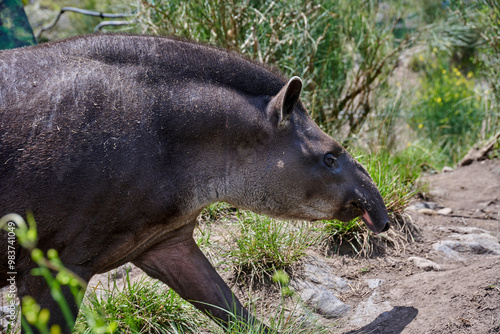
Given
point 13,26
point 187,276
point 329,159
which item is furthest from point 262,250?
point 13,26

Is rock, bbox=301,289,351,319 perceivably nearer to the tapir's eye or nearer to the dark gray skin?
the dark gray skin

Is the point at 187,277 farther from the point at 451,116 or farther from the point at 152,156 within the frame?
the point at 451,116

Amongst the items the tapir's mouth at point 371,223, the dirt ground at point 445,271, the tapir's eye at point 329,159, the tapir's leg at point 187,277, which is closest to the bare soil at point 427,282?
the dirt ground at point 445,271

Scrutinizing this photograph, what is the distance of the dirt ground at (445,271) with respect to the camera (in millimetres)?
3766

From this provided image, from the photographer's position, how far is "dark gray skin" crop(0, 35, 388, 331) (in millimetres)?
3053

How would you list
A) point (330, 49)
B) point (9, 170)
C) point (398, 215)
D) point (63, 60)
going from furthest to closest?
1. point (330, 49)
2. point (398, 215)
3. point (63, 60)
4. point (9, 170)

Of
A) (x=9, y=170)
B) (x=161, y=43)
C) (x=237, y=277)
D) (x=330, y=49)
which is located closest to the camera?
(x=9, y=170)

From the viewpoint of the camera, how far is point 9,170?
3006 mm

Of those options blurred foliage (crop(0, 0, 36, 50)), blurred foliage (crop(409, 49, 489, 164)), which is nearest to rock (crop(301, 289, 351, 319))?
blurred foliage (crop(0, 0, 36, 50))

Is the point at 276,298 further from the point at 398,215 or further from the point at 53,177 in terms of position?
the point at 53,177

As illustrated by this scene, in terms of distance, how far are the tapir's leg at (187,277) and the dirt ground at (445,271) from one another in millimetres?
932

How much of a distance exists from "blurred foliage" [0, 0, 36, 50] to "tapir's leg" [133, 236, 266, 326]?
3.06 metres

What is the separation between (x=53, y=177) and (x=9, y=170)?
24cm

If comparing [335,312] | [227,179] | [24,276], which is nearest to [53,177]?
[24,276]
